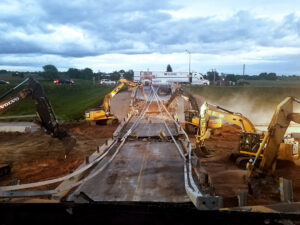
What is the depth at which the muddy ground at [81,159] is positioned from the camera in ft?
38.7

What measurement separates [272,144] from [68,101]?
44100mm

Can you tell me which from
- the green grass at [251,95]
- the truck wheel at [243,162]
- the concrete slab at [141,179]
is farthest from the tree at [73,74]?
the concrete slab at [141,179]

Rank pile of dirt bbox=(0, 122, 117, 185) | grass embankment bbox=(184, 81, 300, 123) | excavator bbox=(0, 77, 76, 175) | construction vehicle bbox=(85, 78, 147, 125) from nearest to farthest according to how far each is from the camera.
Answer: excavator bbox=(0, 77, 76, 175) < pile of dirt bbox=(0, 122, 117, 185) < construction vehicle bbox=(85, 78, 147, 125) < grass embankment bbox=(184, 81, 300, 123)

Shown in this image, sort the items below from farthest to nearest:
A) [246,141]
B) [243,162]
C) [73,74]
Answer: [73,74], [243,162], [246,141]

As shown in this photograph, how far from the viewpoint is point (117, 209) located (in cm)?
246

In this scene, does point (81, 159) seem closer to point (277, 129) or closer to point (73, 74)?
point (277, 129)

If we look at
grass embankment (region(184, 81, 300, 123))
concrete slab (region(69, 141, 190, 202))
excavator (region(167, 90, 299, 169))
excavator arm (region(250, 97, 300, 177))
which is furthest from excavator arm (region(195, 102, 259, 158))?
grass embankment (region(184, 81, 300, 123))

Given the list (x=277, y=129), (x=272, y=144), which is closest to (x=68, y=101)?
(x=272, y=144)

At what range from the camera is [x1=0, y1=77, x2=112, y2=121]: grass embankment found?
39.1 m

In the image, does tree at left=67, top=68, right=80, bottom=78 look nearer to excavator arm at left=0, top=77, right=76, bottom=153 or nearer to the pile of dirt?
the pile of dirt

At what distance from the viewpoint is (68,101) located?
50031 millimetres

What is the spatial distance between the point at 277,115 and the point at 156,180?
483cm

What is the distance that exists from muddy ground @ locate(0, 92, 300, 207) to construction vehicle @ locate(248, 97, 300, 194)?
1.88ft

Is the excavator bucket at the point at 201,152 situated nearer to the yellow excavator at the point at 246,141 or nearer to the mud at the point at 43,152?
the yellow excavator at the point at 246,141
